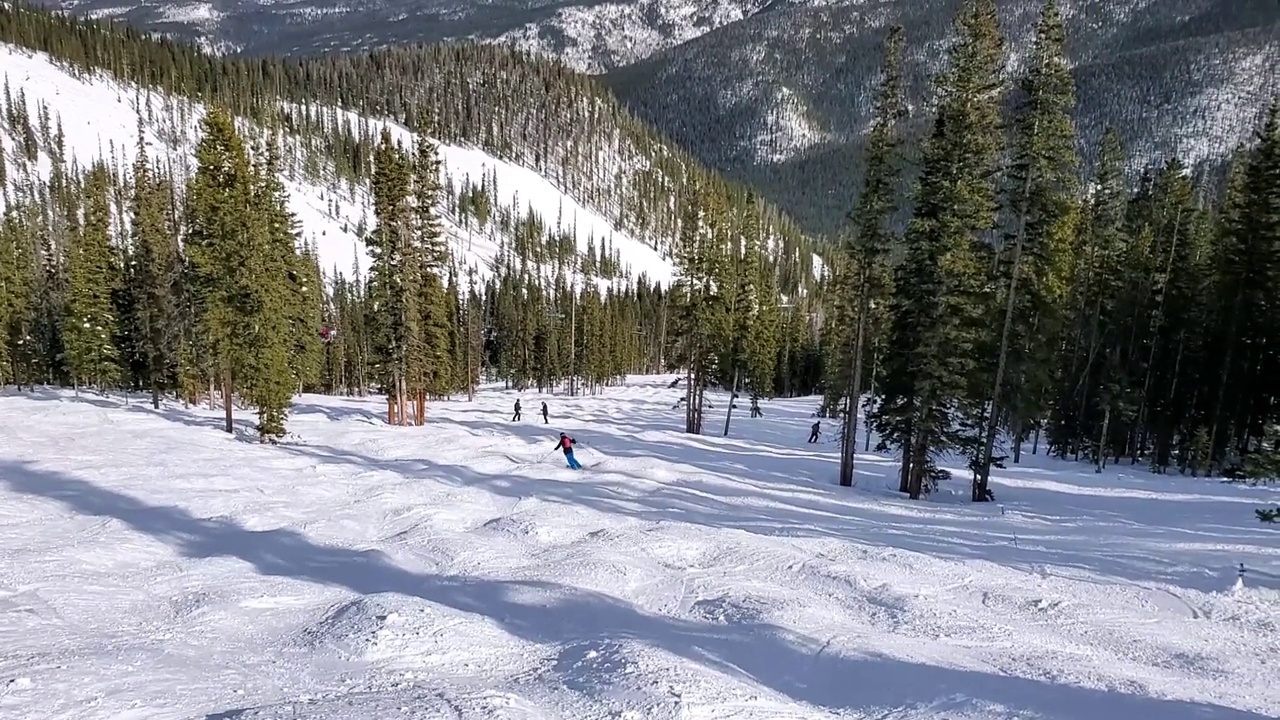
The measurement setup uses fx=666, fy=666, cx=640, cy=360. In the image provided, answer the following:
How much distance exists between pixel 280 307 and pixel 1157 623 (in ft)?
97.9

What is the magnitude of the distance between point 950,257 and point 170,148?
161 meters

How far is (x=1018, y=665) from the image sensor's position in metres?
7.91

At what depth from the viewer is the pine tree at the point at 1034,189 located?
18.5 m

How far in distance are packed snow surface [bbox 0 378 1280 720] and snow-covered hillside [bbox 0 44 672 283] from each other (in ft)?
380

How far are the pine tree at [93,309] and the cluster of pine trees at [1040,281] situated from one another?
46921mm

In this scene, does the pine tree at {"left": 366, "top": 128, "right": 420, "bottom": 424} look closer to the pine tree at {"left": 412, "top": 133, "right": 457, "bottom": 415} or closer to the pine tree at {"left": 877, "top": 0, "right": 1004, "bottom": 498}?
the pine tree at {"left": 412, "top": 133, "right": 457, "bottom": 415}

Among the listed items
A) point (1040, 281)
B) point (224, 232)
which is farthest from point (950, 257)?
point (224, 232)

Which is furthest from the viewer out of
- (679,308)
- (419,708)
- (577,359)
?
(577,359)

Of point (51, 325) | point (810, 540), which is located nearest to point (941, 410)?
point (810, 540)

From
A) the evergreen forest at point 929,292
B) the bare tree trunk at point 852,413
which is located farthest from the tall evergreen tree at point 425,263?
the bare tree trunk at point 852,413

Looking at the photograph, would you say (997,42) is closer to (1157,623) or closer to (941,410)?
(941,410)

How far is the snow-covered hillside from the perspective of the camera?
5231 inches

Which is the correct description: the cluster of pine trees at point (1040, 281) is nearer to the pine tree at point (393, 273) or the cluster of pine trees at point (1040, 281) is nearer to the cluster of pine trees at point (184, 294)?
the pine tree at point (393, 273)

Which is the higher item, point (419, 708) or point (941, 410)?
point (941, 410)
